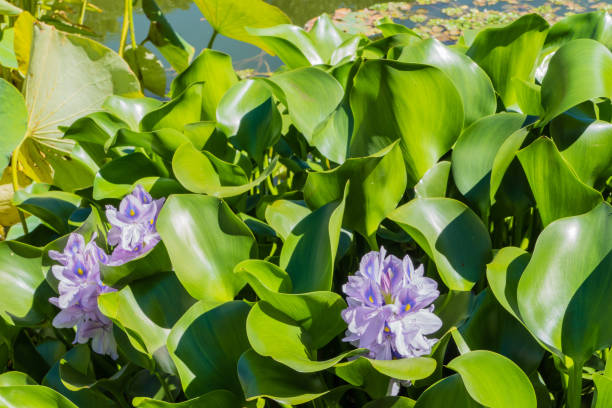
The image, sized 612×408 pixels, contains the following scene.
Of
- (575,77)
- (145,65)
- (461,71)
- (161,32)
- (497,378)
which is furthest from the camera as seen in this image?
(145,65)

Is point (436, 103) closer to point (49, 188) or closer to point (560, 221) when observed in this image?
point (560, 221)

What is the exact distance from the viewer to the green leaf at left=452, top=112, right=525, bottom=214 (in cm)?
82

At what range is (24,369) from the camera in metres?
0.91

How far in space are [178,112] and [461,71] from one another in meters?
0.44

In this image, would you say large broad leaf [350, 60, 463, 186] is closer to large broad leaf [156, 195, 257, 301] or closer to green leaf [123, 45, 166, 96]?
large broad leaf [156, 195, 257, 301]

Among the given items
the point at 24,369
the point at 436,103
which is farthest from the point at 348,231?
the point at 24,369

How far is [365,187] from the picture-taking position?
750 mm

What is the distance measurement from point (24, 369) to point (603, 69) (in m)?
0.92

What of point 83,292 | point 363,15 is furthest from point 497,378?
point 363,15

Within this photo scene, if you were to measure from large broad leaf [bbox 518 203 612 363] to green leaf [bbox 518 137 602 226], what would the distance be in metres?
→ 0.06

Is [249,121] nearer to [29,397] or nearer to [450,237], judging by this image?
[450,237]

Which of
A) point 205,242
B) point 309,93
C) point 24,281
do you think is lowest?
point 24,281

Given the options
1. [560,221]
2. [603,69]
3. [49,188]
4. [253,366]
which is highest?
[603,69]

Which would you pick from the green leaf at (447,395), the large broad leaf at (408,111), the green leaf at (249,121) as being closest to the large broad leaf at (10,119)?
the green leaf at (249,121)
